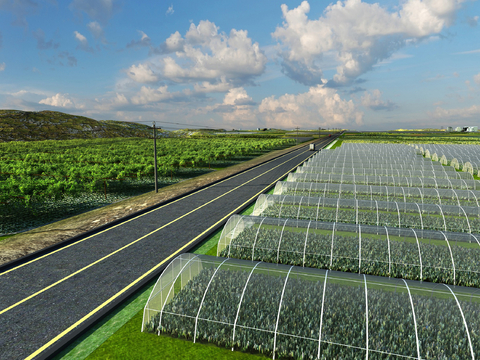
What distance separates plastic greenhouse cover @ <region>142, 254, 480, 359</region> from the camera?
7645 mm

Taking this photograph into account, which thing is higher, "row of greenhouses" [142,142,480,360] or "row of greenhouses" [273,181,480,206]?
"row of greenhouses" [273,181,480,206]

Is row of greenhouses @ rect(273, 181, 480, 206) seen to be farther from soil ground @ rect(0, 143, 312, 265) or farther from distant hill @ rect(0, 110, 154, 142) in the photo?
distant hill @ rect(0, 110, 154, 142)

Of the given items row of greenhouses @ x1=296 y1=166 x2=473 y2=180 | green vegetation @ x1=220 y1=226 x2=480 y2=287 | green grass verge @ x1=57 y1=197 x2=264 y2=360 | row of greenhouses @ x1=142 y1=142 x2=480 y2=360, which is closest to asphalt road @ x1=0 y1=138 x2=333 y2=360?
green grass verge @ x1=57 y1=197 x2=264 y2=360

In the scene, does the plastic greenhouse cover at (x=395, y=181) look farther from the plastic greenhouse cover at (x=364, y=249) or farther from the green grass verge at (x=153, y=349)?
the green grass verge at (x=153, y=349)

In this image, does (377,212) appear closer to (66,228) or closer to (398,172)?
(398,172)

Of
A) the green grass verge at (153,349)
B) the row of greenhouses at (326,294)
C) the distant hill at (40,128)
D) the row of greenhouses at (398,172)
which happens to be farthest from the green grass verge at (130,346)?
the distant hill at (40,128)

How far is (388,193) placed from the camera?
23.6m

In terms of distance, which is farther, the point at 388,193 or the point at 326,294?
the point at 388,193

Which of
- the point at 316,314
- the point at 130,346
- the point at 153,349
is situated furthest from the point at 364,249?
the point at 130,346

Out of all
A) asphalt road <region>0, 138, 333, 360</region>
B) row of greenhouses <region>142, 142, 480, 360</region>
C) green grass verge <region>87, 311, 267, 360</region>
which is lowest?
green grass verge <region>87, 311, 267, 360</region>

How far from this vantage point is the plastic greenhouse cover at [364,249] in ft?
38.8

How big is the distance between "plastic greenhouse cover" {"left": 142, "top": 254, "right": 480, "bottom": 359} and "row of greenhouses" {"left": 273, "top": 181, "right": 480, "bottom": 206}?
615 inches

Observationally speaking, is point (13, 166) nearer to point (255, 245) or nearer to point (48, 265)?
point (48, 265)

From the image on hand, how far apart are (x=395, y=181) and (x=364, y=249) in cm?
1884
